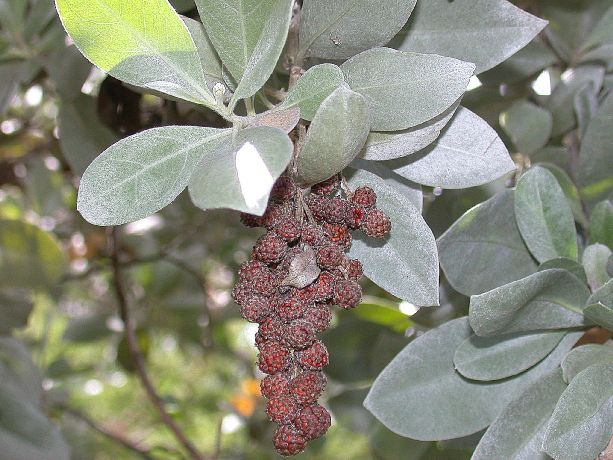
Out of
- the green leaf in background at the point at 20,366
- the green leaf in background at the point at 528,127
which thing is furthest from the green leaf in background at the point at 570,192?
the green leaf in background at the point at 20,366

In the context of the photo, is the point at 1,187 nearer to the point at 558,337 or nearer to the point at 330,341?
the point at 330,341

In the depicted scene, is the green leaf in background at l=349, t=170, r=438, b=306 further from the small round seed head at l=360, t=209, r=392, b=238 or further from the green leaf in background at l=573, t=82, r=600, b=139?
the green leaf in background at l=573, t=82, r=600, b=139

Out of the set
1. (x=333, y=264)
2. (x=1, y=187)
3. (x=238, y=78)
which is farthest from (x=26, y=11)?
(x=333, y=264)

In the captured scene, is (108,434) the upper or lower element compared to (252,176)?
lower

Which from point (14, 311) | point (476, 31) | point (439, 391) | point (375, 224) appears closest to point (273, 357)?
point (375, 224)

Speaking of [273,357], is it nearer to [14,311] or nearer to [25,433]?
[25,433]

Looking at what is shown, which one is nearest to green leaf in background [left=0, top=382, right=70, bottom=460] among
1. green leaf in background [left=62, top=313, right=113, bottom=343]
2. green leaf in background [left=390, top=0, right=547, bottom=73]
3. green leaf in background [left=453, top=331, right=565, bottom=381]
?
green leaf in background [left=62, top=313, right=113, bottom=343]

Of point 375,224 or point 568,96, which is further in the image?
point 568,96
